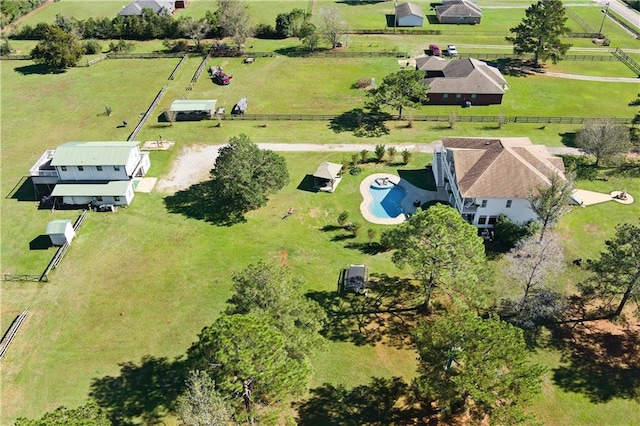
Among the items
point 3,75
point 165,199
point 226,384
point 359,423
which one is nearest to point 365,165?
point 165,199

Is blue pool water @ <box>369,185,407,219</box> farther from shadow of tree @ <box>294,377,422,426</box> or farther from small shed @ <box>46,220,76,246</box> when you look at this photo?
small shed @ <box>46,220,76,246</box>

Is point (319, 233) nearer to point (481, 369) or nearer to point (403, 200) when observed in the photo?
point (403, 200)

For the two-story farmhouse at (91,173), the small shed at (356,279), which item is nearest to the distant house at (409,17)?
the two-story farmhouse at (91,173)

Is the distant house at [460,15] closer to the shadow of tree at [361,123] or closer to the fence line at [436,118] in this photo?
the fence line at [436,118]

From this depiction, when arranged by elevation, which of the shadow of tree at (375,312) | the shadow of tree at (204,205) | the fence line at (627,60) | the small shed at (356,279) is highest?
the fence line at (627,60)

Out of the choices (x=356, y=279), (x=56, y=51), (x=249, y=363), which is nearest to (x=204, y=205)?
(x=356, y=279)

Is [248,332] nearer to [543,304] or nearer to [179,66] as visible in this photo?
[543,304]
